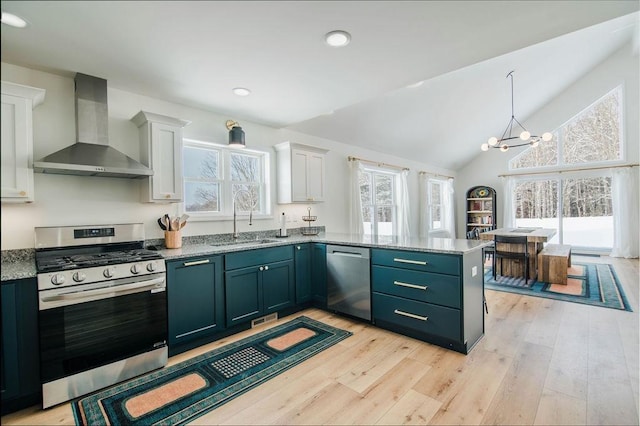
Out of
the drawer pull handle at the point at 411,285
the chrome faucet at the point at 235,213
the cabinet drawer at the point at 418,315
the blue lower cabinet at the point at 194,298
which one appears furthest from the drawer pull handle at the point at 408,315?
the chrome faucet at the point at 235,213

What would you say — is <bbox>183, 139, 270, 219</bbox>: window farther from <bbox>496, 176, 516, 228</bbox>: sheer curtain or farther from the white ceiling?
<bbox>496, 176, 516, 228</bbox>: sheer curtain

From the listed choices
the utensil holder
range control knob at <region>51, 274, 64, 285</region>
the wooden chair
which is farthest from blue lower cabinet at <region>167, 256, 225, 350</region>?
the wooden chair

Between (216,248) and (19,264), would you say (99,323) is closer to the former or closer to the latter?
(19,264)

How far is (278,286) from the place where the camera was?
3299 mm

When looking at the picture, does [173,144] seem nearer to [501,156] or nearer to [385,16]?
[385,16]

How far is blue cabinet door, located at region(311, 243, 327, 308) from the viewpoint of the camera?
349cm

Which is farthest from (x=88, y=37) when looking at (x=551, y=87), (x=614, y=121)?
(x=614, y=121)

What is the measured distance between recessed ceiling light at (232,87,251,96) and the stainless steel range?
5.52ft

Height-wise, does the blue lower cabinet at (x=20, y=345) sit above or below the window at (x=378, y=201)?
below

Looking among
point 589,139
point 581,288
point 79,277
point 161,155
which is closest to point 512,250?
point 581,288

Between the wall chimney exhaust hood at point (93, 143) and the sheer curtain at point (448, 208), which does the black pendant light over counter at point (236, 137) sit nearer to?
the wall chimney exhaust hood at point (93, 143)

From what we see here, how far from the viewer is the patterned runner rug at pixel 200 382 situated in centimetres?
186

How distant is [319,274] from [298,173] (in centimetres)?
139

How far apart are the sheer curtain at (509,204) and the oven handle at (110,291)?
8.22 m
